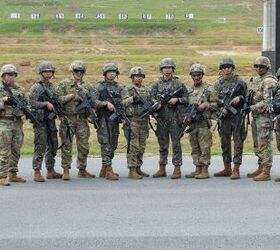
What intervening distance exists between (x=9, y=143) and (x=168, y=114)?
273cm

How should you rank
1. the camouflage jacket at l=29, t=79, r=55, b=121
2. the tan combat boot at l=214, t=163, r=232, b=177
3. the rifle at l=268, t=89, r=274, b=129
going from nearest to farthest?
the rifle at l=268, t=89, r=274, b=129
the camouflage jacket at l=29, t=79, r=55, b=121
the tan combat boot at l=214, t=163, r=232, b=177

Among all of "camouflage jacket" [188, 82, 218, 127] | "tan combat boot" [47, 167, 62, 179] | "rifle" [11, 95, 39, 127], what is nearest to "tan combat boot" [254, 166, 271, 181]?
"camouflage jacket" [188, 82, 218, 127]

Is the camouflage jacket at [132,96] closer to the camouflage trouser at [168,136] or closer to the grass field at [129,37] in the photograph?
the camouflage trouser at [168,136]

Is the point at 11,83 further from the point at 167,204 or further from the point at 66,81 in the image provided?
the point at 167,204

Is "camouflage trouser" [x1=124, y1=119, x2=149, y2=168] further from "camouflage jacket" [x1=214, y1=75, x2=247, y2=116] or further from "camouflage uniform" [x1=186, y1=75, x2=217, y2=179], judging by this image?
"camouflage jacket" [x1=214, y1=75, x2=247, y2=116]

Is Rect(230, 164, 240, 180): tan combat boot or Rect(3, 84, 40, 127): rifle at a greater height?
Rect(3, 84, 40, 127): rifle

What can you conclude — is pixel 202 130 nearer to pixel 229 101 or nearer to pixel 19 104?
pixel 229 101

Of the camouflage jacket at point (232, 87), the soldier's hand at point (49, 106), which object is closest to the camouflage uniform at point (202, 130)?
the camouflage jacket at point (232, 87)

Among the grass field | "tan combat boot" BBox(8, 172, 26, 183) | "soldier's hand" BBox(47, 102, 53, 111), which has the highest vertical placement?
the grass field

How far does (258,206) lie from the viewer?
10.7 metres

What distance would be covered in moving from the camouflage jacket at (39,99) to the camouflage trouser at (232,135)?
299cm

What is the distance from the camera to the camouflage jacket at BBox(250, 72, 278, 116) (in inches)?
498

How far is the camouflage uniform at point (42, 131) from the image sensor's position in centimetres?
1284

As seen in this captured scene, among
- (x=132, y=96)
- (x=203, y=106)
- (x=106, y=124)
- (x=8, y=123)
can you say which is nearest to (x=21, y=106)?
(x=8, y=123)
